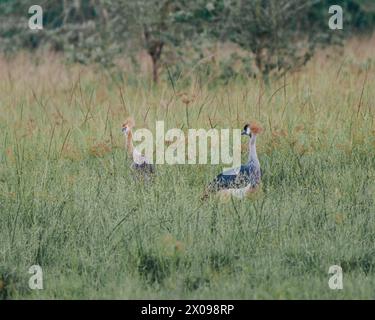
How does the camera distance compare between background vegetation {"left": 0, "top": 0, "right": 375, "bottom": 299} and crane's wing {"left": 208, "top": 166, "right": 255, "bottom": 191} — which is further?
crane's wing {"left": 208, "top": 166, "right": 255, "bottom": 191}

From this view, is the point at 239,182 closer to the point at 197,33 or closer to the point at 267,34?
the point at 267,34

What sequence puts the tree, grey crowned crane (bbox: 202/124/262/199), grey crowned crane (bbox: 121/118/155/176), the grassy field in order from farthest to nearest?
the tree → grey crowned crane (bbox: 121/118/155/176) → grey crowned crane (bbox: 202/124/262/199) → the grassy field

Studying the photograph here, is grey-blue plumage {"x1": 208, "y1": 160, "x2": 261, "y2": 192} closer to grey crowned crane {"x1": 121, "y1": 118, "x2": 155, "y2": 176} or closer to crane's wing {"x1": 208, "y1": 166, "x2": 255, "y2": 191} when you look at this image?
crane's wing {"x1": 208, "y1": 166, "x2": 255, "y2": 191}

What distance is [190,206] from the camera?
243 inches

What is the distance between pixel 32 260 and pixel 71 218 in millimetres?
525

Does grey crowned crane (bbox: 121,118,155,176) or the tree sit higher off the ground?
the tree

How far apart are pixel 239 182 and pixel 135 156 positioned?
97cm

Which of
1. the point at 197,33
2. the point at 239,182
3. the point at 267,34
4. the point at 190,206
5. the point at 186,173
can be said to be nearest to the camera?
the point at 190,206

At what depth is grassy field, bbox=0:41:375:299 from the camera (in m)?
5.30

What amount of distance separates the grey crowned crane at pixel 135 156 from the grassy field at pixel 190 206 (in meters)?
0.08

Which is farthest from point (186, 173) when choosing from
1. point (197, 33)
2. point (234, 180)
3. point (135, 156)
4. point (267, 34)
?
point (197, 33)

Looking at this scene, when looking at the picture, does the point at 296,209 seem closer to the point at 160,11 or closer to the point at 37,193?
the point at 37,193

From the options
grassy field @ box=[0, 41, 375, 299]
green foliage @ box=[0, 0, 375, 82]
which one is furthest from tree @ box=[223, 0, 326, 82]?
grassy field @ box=[0, 41, 375, 299]

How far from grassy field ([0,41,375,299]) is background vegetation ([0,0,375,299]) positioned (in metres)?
0.01
